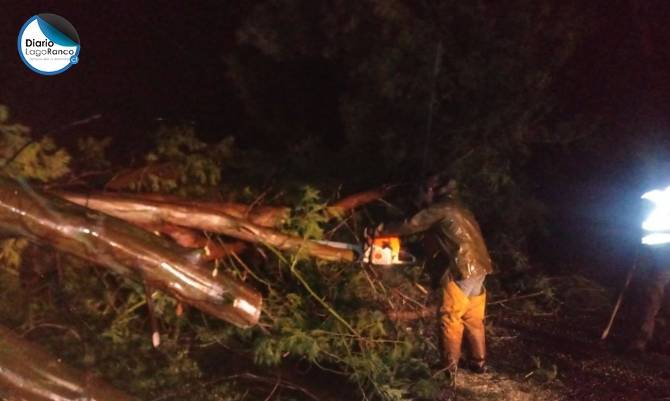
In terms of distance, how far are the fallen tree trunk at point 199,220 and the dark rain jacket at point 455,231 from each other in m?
0.65

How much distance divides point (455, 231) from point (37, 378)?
268 centimetres

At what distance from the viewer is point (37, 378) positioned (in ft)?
11.7

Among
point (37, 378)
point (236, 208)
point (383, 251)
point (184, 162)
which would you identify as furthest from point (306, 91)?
point (37, 378)

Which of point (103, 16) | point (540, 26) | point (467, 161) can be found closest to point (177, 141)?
point (467, 161)

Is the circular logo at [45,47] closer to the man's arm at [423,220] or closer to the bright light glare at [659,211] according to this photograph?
the man's arm at [423,220]

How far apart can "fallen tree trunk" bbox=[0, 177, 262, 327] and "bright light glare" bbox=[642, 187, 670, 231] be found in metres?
2.69

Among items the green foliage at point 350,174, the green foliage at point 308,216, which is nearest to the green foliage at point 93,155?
the green foliage at point 350,174

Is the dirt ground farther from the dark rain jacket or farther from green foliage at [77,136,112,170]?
green foliage at [77,136,112,170]

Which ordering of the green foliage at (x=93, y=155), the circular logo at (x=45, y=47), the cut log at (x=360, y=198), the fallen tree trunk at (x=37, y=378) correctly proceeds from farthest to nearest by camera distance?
the circular logo at (x=45, y=47), the green foliage at (x=93, y=155), the cut log at (x=360, y=198), the fallen tree trunk at (x=37, y=378)

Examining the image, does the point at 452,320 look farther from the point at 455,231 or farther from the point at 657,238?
the point at 657,238

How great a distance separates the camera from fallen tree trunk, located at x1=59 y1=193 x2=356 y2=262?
443cm

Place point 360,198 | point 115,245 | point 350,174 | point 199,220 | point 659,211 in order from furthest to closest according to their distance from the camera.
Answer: point 350,174, point 360,198, point 199,220, point 659,211, point 115,245

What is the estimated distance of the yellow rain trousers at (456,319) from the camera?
4.51m

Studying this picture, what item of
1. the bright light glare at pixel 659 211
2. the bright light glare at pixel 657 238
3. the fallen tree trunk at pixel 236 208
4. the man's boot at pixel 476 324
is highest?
the bright light glare at pixel 659 211
